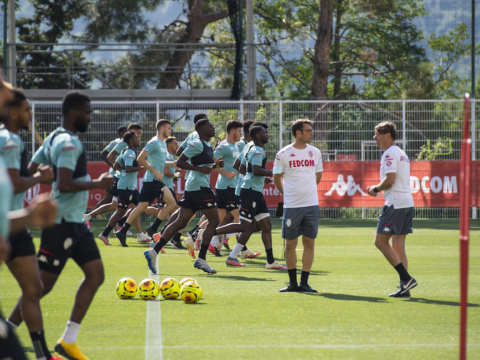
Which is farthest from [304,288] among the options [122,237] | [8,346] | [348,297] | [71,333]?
[122,237]

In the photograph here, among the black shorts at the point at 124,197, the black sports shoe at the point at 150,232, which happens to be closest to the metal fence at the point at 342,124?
the black sports shoe at the point at 150,232

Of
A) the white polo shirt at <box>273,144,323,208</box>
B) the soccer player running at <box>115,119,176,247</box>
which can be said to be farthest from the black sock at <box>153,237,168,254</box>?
the soccer player running at <box>115,119,176,247</box>

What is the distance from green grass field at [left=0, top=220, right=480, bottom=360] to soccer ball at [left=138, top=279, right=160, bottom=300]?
0.34ft

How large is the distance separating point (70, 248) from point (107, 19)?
2326 cm

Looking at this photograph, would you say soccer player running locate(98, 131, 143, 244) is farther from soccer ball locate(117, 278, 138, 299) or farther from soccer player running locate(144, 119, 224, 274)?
soccer ball locate(117, 278, 138, 299)

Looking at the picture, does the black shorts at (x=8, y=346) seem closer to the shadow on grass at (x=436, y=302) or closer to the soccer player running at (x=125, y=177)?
the shadow on grass at (x=436, y=302)

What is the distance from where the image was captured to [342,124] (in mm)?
20047

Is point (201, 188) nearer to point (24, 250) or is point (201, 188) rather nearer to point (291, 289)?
point (291, 289)

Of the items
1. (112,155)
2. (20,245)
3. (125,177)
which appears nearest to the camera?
(20,245)

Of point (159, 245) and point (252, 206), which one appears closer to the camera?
point (159, 245)

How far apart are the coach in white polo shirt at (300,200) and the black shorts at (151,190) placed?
5.74 metres

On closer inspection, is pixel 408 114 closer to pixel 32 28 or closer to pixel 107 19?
pixel 107 19

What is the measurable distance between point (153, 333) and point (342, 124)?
1496 centimetres

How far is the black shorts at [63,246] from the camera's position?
16.1ft
